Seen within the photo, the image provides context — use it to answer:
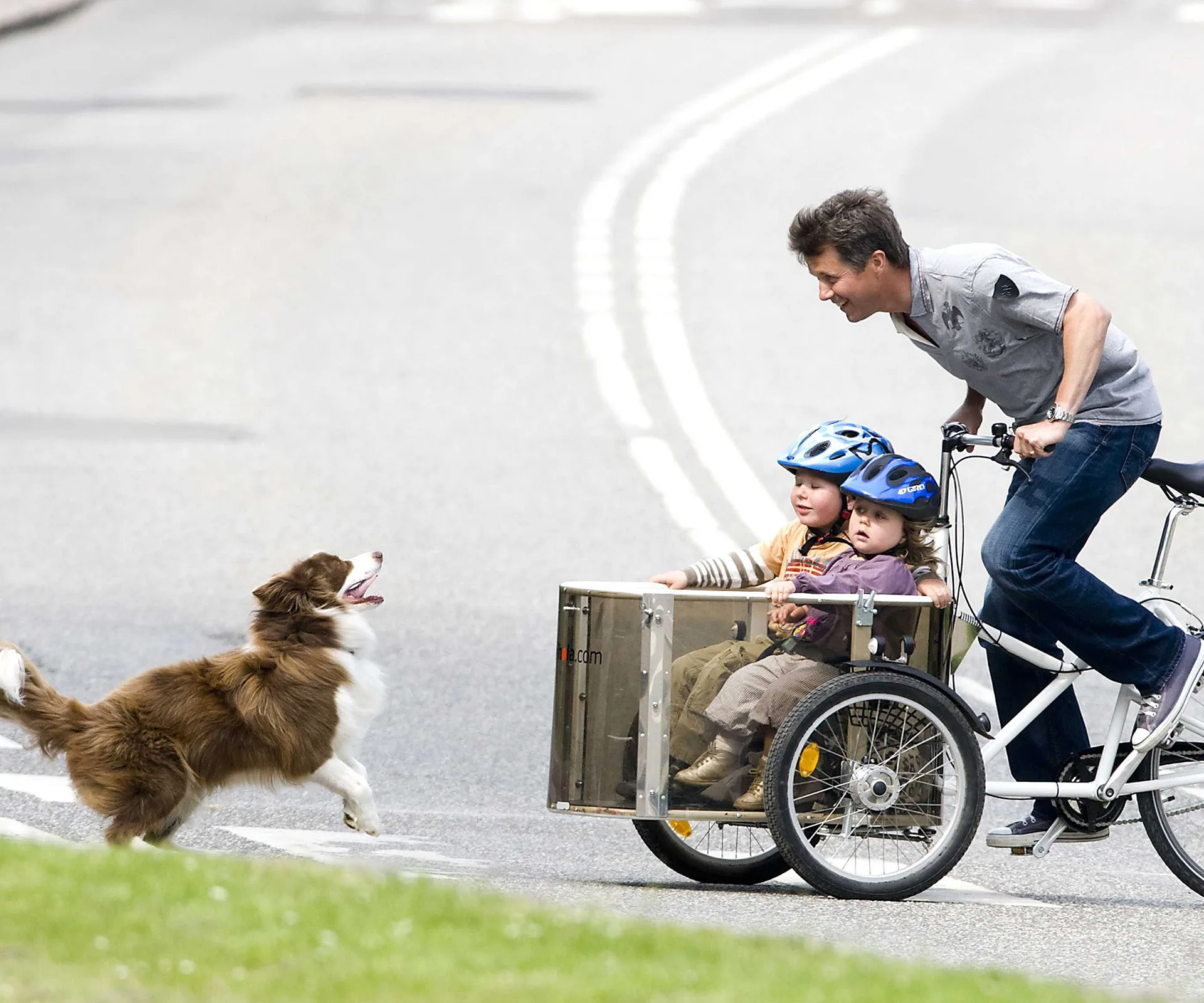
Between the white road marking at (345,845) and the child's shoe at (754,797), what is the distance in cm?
92

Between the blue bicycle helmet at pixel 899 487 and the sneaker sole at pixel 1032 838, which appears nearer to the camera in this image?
the blue bicycle helmet at pixel 899 487

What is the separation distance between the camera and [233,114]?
24125 millimetres

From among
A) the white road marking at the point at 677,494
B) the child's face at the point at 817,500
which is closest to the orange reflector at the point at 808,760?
the child's face at the point at 817,500

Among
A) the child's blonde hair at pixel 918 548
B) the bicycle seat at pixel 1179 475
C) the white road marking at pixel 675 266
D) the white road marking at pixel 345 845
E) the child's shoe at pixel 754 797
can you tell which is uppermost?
the white road marking at pixel 675 266

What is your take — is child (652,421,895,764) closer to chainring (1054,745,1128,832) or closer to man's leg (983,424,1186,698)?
man's leg (983,424,1186,698)

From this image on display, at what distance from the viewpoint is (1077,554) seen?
6711mm

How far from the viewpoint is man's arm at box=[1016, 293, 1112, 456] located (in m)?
6.41

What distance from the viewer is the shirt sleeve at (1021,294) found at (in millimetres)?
6477

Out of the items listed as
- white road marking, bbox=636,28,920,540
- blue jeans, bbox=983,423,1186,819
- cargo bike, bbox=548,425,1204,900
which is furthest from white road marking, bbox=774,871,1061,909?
white road marking, bbox=636,28,920,540

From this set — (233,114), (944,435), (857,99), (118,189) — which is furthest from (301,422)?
(857,99)

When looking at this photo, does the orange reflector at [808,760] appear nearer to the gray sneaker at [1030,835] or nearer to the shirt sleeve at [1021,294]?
the gray sneaker at [1030,835]

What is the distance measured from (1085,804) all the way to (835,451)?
1.40 meters

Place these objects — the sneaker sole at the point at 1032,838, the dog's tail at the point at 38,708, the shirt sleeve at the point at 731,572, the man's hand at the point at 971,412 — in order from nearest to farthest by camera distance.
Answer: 1. the dog's tail at the point at 38,708
2. the sneaker sole at the point at 1032,838
3. the shirt sleeve at the point at 731,572
4. the man's hand at the point at 971,412

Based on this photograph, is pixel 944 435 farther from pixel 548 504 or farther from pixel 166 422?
pixel 166 422
